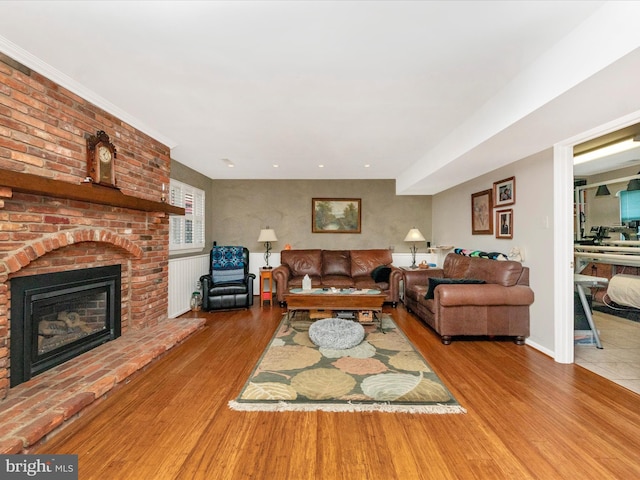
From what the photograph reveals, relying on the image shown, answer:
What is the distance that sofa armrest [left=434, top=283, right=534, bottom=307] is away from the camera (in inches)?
131

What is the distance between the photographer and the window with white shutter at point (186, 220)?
4.66 meters

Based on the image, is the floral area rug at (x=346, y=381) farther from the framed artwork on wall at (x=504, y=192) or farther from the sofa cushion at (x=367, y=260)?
the sofa cushion at (x=367, y=260)

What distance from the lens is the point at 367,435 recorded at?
183 cm

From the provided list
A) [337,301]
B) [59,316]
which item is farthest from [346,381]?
[59,316]

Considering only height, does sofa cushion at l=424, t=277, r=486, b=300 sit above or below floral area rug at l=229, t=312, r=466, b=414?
above

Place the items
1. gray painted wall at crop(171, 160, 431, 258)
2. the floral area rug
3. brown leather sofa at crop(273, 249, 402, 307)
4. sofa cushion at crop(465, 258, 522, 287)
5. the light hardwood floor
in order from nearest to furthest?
the light hardwood floor < the floral area rug < sofa cushion at crop(465, 258, 522, 287) < brown leather sofa at crop(273, 249, 402, 307) < gray painted wall at crop(171, 160, 431, 258)

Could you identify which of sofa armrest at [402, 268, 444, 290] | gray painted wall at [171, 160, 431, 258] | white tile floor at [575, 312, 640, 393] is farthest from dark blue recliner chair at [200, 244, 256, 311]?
white tile floor at [575, 312, 640, 393]

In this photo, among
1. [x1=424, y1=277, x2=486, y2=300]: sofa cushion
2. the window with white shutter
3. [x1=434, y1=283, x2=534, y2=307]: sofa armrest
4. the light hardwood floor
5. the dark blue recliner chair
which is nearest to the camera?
the light hardwood floor

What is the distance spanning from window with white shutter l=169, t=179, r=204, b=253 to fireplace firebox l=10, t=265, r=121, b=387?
151 centimetres

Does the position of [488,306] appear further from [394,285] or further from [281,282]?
[281,282]

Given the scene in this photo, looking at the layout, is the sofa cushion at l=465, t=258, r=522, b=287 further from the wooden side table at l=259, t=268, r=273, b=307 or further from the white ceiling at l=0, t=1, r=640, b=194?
the wooden side table at l=259, t=268, r=273, b=307

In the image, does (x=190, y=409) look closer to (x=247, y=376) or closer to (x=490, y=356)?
(x=247, y=376)

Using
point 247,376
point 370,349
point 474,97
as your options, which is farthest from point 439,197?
point 247,376

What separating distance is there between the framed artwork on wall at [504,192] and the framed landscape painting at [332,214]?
2622 mm
